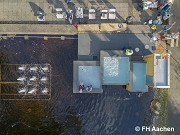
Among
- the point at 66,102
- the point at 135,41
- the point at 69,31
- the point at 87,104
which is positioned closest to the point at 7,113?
the point at 66,102

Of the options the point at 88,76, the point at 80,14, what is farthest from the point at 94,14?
the point at 88,76

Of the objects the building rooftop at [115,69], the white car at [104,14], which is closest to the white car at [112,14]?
the white car at [104,14]

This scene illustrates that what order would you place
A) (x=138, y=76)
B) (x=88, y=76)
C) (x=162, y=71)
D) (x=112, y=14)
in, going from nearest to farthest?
(x=162, y=71) < (x=138, y=76) < (x=88, y=76) < (x=112, y=14)

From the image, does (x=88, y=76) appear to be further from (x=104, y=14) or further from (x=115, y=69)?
(x=104, y=14)

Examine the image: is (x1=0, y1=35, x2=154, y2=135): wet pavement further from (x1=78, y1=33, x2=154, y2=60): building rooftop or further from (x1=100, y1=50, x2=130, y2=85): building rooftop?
(x1=100, y1=50, x2=130, y2=85): building rooftop

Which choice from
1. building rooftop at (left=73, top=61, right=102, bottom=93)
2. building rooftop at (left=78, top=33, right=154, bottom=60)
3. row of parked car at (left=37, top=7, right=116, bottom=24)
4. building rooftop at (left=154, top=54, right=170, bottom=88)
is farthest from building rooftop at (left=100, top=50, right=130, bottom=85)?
row of parked car at (left=37, top=7, right=116, bottom=24)

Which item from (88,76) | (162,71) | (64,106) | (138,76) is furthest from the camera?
(64,106)

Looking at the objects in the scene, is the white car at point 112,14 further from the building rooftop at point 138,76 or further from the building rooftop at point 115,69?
the building rooftop at point 138,76

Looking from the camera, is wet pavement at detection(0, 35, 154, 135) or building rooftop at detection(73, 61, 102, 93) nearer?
building rooftop at detection(73, 61, 102, 93)


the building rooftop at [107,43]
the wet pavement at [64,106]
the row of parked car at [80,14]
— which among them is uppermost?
the row of parked car at [80,14]

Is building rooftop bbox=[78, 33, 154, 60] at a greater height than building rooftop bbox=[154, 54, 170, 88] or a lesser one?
greater

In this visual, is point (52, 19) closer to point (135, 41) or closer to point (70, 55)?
point (70, 55)
